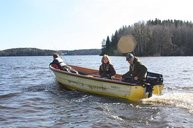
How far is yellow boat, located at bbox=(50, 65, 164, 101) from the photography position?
13875mm

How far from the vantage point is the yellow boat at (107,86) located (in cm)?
1388

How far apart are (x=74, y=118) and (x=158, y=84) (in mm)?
4570

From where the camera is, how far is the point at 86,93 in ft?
54.2

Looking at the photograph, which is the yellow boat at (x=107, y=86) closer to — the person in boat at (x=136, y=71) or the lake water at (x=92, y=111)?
the lake water at (x=92, y=111)

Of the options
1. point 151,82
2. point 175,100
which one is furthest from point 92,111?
point 175,100

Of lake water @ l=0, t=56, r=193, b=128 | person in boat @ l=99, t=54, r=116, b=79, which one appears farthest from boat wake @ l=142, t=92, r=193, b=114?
person in boat @ l=99, t=54, r=116, b=79

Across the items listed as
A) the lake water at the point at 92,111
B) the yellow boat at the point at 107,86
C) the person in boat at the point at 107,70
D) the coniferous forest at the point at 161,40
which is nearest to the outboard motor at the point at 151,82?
the yellow boat at the point at 107,86

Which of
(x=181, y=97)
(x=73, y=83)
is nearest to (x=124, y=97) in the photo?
(x=181, y=97)

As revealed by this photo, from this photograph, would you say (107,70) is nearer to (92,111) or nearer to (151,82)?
(151,82)

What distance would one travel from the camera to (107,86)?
15.0m

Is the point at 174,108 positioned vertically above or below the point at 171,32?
below

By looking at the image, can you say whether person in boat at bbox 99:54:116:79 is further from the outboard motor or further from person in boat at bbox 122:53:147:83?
the outboard motor

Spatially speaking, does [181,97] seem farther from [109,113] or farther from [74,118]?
[74,118]

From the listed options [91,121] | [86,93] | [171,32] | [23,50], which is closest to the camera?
[91,121]
